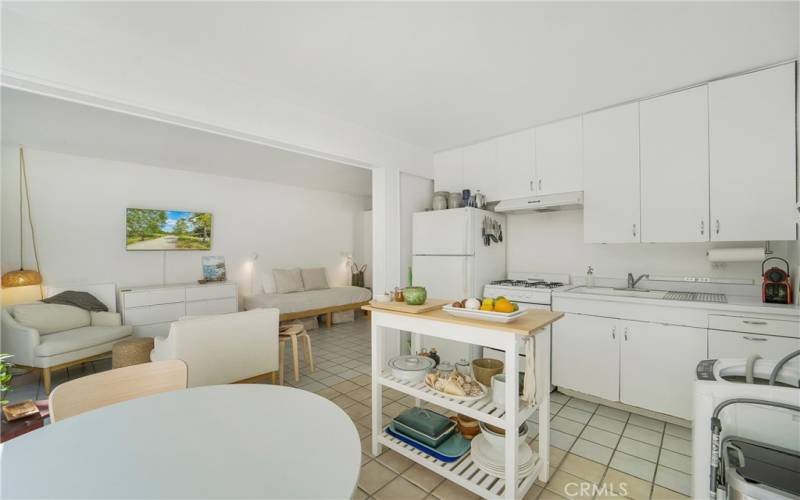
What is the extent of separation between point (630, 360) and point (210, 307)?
535cm

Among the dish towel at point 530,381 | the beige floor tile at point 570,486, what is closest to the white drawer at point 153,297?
the dish towel at point 530,381

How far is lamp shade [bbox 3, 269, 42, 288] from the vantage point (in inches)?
143

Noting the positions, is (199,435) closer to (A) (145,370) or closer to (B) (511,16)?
(A) (145,370)

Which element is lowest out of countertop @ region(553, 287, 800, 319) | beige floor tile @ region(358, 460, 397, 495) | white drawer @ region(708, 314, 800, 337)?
beige floor tile @ region(358, 460, 397, 495)

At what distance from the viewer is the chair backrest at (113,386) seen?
1.31 m

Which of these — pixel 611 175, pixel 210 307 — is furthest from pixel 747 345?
pixel 210 307

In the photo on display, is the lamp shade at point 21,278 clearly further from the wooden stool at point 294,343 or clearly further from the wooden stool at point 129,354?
the wooden stool at point 294,343

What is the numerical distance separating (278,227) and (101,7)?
185 inches

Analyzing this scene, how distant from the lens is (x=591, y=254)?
3.36 m

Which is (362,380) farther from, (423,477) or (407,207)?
(407,207)

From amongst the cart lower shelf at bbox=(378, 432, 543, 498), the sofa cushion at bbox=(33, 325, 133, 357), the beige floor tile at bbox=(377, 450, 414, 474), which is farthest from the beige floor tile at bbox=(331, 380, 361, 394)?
the sofa cushion at bbox=(33, 325, 133, 357)

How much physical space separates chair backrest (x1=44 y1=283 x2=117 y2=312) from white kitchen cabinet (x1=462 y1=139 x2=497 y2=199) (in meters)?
4.95

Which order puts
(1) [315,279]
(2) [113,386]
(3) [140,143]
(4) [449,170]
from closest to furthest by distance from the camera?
(2) [113,386] → (3) [140,143] → (4) [449,170] → (1) [315,279]

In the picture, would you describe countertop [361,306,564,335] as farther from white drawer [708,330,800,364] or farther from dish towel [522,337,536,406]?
white drawer [708,330,800,364]
